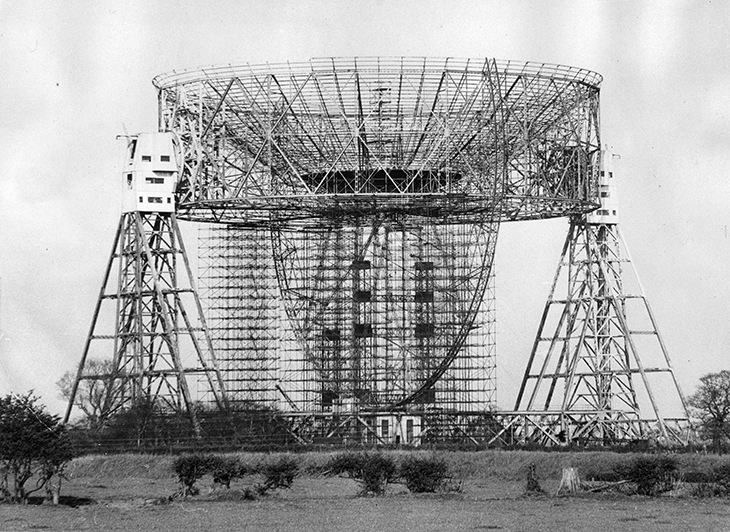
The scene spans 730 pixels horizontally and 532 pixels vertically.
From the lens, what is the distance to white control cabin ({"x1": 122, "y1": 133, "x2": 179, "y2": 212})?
79.1m

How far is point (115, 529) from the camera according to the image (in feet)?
149

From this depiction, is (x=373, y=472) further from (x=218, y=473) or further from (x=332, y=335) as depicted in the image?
(x=332, y=335)

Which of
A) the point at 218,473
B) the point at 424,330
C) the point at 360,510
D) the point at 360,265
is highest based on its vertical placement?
the point at 360,265

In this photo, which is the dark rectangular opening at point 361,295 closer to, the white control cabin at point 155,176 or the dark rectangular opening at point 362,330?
the dark rectangular opening at point 362,330

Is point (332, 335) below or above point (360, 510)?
above

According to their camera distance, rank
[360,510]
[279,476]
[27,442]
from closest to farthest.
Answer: [360,510] < [27,442] < [279,476]

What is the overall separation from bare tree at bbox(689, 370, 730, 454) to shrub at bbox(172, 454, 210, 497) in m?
33.4

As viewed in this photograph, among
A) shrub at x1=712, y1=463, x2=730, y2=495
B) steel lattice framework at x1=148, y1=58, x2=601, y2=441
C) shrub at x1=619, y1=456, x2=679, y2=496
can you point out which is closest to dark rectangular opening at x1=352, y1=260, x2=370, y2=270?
steel lattice framework at x1=148, y1=58, x2=601, y2=441

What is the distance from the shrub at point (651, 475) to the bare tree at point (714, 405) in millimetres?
23871

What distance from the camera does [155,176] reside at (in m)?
79.2

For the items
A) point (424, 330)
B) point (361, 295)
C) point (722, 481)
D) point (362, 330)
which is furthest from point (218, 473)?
point (424, 330)

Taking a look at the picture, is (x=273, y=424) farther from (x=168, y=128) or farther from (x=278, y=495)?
(x=278, y=495)

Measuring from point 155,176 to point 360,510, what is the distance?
33.7m

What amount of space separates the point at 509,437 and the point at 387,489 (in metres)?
24.3
